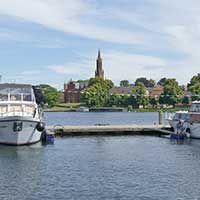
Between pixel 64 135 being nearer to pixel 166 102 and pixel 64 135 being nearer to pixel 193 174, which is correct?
pixel 193 174

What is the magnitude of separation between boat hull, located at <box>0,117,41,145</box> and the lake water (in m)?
0.98

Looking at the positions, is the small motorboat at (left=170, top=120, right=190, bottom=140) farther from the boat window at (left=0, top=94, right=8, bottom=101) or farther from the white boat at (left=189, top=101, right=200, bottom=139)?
the boat window at (left=0, top=94, right=8, bottom=101)

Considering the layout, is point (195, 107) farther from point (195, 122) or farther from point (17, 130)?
point (17, 130)

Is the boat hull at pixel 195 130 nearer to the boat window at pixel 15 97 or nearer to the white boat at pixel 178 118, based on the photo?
the white boat at pixel 178 118

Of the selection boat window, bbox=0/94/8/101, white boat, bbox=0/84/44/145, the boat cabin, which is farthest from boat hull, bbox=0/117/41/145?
boat window, bbox=0/94/8/101

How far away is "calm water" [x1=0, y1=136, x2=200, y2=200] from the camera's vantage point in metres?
28.4

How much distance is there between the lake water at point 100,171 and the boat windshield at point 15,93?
21.2 ft

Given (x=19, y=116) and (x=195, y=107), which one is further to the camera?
(x=195, y=107)

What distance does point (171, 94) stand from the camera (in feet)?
614

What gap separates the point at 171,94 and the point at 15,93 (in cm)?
13703

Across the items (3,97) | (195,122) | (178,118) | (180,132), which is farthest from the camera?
(178,118)

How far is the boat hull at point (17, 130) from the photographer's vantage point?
4792 cm

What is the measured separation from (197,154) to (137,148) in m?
6.93

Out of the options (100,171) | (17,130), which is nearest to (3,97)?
(17,130)
